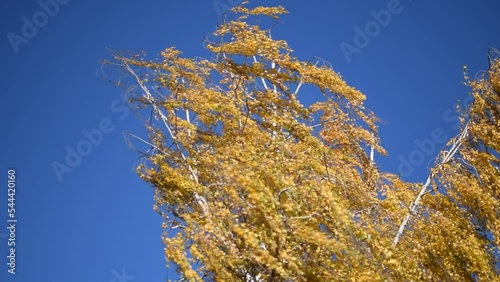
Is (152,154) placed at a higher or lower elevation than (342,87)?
lower

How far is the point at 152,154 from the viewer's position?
9.74 m

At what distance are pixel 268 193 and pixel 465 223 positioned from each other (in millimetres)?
4597

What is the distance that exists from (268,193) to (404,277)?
2.25m

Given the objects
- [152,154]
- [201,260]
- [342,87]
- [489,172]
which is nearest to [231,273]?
[201,260]

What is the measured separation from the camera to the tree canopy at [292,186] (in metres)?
6.39

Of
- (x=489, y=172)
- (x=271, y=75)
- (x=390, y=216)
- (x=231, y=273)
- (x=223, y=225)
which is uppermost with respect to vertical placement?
(x=271, y=75)

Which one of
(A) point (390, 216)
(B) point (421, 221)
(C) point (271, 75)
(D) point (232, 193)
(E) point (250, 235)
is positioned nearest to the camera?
(E) point (250, 235)

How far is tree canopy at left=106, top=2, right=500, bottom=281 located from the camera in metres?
6.39

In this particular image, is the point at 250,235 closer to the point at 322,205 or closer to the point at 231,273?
the point at 231,273

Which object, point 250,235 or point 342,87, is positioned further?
point 342,87

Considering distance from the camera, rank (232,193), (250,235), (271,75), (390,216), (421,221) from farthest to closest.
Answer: (271,75) → (421,221) → (390,216) → (232,193) → (250,235)

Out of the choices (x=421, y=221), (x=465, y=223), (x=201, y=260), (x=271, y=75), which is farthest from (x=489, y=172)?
(x=201, y=260)

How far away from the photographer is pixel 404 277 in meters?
6.97

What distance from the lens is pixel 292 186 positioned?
6.64m
